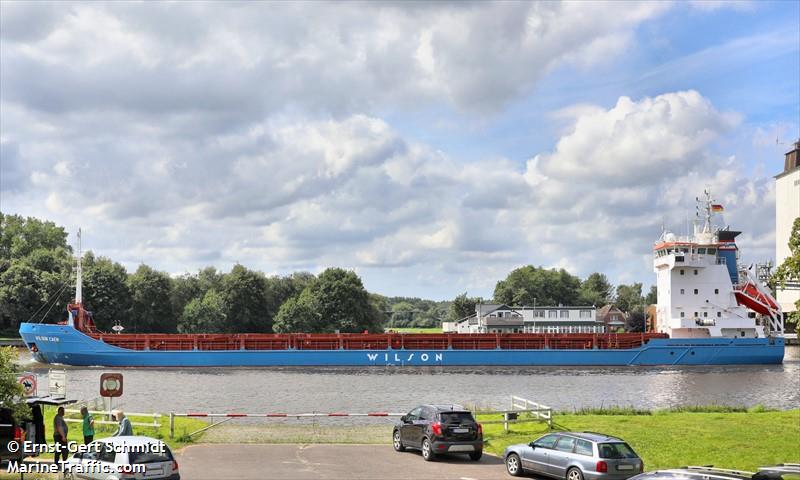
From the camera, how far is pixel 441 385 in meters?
43.4

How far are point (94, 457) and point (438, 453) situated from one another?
8.06 m

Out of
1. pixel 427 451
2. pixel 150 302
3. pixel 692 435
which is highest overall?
pixel 150 302

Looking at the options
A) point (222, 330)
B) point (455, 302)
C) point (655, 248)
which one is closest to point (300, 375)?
point (655, 248)

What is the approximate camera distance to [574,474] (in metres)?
14.7

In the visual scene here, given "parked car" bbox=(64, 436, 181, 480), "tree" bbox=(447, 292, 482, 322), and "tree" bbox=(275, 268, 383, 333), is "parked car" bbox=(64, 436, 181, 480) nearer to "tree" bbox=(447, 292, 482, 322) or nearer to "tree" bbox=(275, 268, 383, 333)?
"tree" bbox=(275, 268, 383, 333)

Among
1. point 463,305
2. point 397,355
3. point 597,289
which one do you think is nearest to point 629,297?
point 597,289

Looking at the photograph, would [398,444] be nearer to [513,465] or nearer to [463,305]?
[513,465]

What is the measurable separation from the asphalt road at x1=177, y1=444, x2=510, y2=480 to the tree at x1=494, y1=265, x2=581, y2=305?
124237 mm

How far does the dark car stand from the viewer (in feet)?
57.8

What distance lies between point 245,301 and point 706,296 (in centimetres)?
5829

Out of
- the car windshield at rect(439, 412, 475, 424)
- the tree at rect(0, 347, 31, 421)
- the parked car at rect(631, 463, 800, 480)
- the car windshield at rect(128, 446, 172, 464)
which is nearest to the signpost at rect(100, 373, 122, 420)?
the tree at rect(0, 347, 31, 421)

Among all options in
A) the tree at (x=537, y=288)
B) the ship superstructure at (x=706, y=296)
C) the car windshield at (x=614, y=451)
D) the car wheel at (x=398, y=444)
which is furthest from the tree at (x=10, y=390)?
the tree at (x=537, y=288)

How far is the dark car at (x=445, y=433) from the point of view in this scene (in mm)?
17625

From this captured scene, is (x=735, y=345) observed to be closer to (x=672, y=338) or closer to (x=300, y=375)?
(x=672, y=338)
